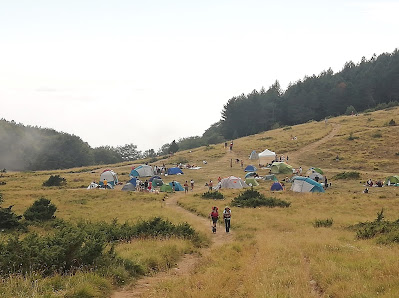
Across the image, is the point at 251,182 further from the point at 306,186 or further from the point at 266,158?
the point at 266,158

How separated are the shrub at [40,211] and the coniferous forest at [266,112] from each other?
258 feet

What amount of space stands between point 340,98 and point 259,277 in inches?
4447

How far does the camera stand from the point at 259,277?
9000 millimetres

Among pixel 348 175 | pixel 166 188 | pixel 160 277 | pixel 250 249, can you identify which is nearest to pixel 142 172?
pixel 166 188

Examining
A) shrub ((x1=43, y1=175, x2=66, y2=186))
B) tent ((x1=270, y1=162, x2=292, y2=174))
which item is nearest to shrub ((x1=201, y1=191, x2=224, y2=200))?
tent ((x1=270, y1=162, x2=292, y2=174))

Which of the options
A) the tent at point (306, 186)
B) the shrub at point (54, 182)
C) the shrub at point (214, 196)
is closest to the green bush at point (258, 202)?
the shrub at point (214, 196)

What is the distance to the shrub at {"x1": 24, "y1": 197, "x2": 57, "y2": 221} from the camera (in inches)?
917

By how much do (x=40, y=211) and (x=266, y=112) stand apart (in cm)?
10292

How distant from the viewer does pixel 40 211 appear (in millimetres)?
24047

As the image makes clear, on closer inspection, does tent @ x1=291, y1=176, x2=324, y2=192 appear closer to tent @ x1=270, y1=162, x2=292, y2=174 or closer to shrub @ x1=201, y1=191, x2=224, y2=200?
shrub @ x1=201, y1=191, x2=224, y2=200

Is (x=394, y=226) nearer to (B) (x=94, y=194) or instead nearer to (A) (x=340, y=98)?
(B) (x=94, y=194)

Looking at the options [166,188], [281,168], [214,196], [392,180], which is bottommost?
[392,180]

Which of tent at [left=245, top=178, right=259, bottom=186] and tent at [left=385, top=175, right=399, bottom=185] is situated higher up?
tent at [left=245, top=178, right=259, bottom=186]

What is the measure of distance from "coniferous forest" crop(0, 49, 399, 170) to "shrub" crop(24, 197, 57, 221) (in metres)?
78.7
